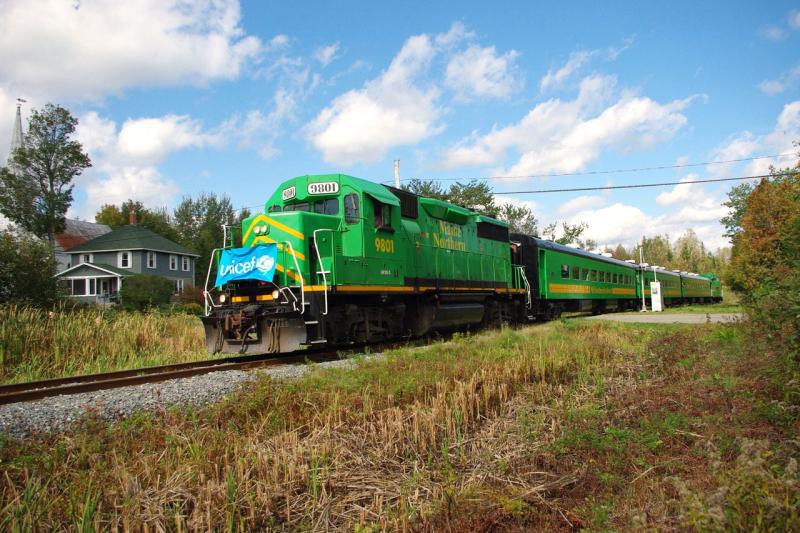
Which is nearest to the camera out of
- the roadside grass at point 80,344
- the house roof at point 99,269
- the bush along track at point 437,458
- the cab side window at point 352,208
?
the bush along track at point 437,458

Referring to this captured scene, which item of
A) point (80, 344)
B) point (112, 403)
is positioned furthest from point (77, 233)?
point (112, 403)

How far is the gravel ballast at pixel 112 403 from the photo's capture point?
5.45 metres

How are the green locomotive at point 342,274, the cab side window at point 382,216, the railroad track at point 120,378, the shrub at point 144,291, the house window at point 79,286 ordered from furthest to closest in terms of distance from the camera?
the house window at point 79,286 < the shrub at point 144,291 < the cab side window at point 382,216 < the green locomotive at point 342,274 < the railroad track at point 120,378

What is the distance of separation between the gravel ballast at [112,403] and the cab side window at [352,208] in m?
4.30

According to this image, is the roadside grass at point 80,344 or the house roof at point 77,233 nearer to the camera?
the roadside grass at point 80,344

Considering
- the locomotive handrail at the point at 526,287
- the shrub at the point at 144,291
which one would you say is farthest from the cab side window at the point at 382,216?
the shrub at the point at 144,291

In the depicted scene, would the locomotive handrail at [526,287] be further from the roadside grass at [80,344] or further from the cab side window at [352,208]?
the roadside grass at [80,344]

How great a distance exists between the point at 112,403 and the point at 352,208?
634 centimetres

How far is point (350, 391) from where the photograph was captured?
6.67 metres

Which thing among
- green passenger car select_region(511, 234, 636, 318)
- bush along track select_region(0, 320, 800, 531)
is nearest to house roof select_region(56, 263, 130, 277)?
green passenger car select_region(511, 234, 636, 318)

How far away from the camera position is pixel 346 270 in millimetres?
10836

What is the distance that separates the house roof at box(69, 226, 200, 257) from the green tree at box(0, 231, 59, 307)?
24153 millimetres

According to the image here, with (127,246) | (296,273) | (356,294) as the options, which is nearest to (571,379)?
(356,294)

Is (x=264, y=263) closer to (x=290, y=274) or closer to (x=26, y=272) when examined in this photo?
(x=290, y=274)
